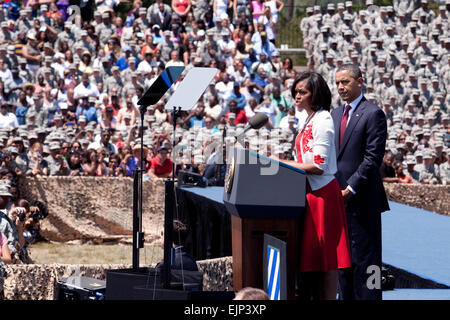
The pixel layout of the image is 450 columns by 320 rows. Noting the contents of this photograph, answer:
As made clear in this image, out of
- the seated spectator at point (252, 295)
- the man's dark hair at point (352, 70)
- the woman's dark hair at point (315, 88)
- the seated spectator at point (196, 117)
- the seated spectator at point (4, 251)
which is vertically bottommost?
the seated spectator at point (4, 251)

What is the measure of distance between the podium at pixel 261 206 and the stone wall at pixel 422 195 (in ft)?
31.3

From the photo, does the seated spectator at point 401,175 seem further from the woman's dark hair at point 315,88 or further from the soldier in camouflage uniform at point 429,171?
the woman's dark hair at point 315,88

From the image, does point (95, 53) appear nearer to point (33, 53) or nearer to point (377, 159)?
point (33, 53)

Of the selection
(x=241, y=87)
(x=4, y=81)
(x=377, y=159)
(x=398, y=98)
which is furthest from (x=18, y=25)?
(x=377, y=159)

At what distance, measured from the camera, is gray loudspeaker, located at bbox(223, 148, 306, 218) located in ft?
15.2

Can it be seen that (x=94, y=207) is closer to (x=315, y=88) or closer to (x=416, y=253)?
(x=416, y=253)

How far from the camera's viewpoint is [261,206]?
4652 millimetres

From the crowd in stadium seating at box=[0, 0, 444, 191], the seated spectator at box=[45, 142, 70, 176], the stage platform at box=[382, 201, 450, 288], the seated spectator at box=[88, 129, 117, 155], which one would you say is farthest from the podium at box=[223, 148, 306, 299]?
the seated spectator at box=[88, 129, 117, 155]

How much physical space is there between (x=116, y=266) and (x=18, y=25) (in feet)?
45.5

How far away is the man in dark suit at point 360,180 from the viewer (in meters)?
5.33

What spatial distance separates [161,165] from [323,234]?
33.7ft

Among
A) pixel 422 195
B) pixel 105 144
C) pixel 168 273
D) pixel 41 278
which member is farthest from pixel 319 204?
pixel 105 144

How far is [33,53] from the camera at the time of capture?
18578 millimetres

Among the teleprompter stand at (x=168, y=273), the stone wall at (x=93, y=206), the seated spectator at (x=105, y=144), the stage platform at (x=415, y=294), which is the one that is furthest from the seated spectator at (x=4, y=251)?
the seated spectator at (x=105, y=144)
